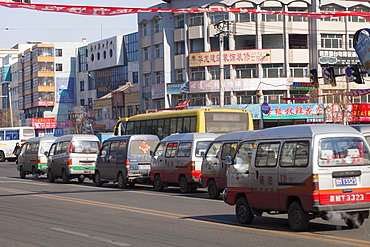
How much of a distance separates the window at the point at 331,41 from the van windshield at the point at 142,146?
43.1m

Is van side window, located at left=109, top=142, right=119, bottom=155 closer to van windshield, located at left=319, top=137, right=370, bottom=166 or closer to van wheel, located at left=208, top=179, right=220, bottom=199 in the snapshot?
van wheel, located at left=208, top=179, right=220, bottom=199

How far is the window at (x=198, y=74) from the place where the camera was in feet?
220

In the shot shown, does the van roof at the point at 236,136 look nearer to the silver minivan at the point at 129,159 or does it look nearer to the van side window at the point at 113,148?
the silver minivan at the point at 129,159

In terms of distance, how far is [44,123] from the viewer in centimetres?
10900

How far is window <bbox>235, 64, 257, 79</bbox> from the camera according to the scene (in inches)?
2559

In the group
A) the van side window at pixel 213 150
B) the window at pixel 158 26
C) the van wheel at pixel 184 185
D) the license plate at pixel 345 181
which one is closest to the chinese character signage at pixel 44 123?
the window at pixel 158 26

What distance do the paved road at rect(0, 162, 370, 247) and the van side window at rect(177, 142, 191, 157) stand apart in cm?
268

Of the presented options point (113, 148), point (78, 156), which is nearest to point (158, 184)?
point (113, 148)

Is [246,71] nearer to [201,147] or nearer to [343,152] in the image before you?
[201,147]

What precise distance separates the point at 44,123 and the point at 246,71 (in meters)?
53.9

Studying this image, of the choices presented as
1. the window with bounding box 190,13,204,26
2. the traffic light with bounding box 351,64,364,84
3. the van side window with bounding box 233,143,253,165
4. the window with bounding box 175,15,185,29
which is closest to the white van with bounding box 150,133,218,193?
the van side window with bounding box 233,143,253,165

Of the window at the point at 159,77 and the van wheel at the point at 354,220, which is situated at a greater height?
the window at the point at 159,77

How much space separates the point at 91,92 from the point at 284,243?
312 feet

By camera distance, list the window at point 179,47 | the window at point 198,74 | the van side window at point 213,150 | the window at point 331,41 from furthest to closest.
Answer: the window at point 179,47 → the window at point 198,74 → the window at point 331,41 → the van side window at point 213,150
